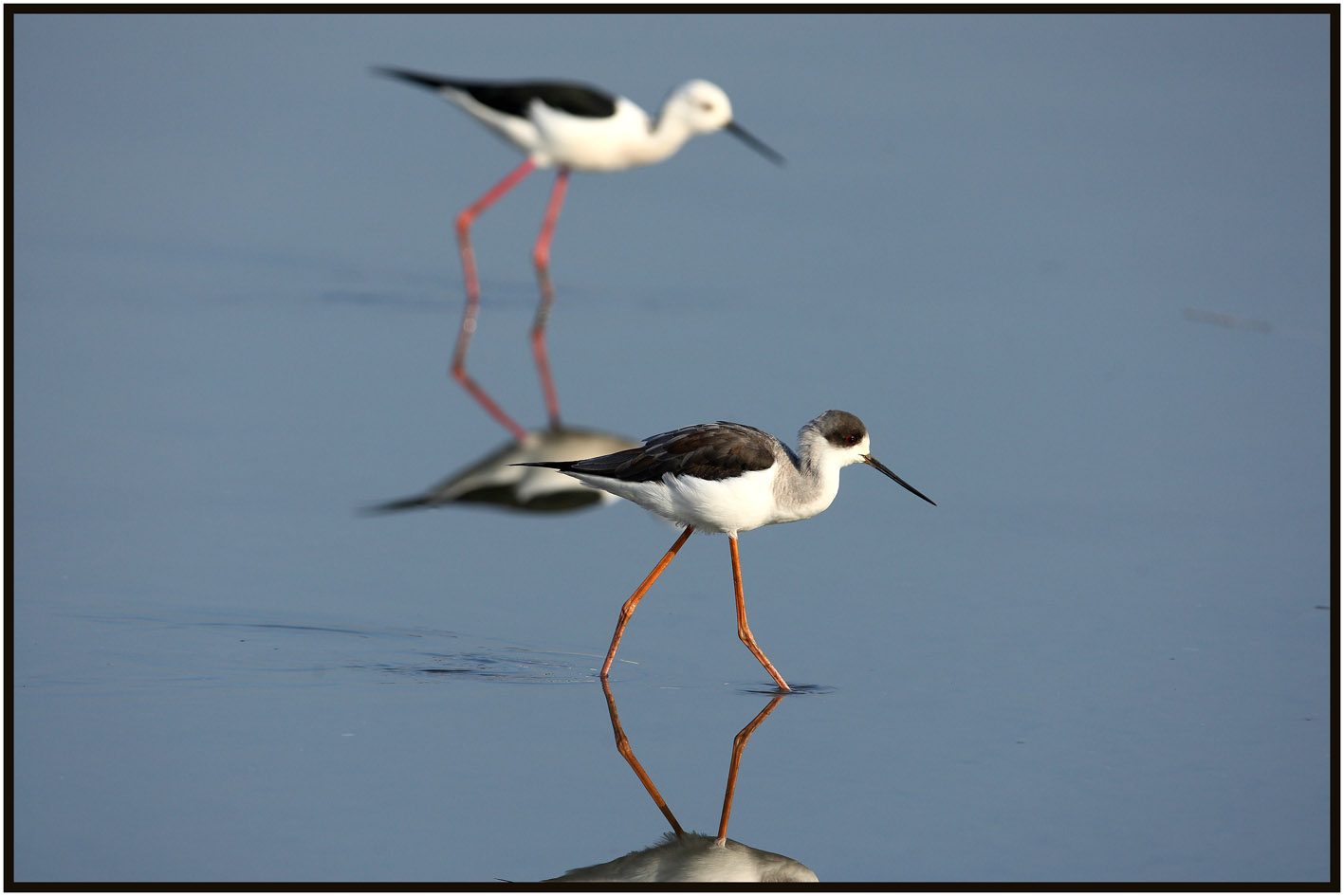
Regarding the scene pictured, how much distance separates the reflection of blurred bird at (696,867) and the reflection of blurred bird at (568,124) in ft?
21.1

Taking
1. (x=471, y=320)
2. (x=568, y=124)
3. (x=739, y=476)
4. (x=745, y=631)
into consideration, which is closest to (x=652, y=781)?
(x=745, y=631)

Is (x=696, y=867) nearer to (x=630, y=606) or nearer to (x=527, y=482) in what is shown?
(x=630, y=606)

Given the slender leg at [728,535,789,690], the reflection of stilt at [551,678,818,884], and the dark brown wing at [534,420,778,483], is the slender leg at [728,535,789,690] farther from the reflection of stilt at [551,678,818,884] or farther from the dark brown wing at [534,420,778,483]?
the reflection of stilt at [551,678,818,884]

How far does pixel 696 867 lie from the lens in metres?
3.75

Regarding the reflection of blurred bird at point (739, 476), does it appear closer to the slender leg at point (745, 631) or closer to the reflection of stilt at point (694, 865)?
the slender leg at point (745, 631)

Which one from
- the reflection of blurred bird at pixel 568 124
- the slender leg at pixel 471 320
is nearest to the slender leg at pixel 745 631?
the slender leg at pixel 471 320

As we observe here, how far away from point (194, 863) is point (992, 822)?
193 cm

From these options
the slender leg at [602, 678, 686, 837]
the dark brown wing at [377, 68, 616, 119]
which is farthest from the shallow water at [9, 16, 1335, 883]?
the dark brown wing at [377, 68, 616, 119]

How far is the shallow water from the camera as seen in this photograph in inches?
158

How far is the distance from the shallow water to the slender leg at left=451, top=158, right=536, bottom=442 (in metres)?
0.11

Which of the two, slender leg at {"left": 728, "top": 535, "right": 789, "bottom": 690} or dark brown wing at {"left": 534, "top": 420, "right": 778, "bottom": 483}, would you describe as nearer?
slender leg at {"left": 728, "top": 535, "right": 789, "bottom": 690}

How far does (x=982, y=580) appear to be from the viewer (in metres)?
5.70

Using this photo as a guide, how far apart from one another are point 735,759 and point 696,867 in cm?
61

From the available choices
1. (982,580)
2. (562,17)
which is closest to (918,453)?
(982,580)
